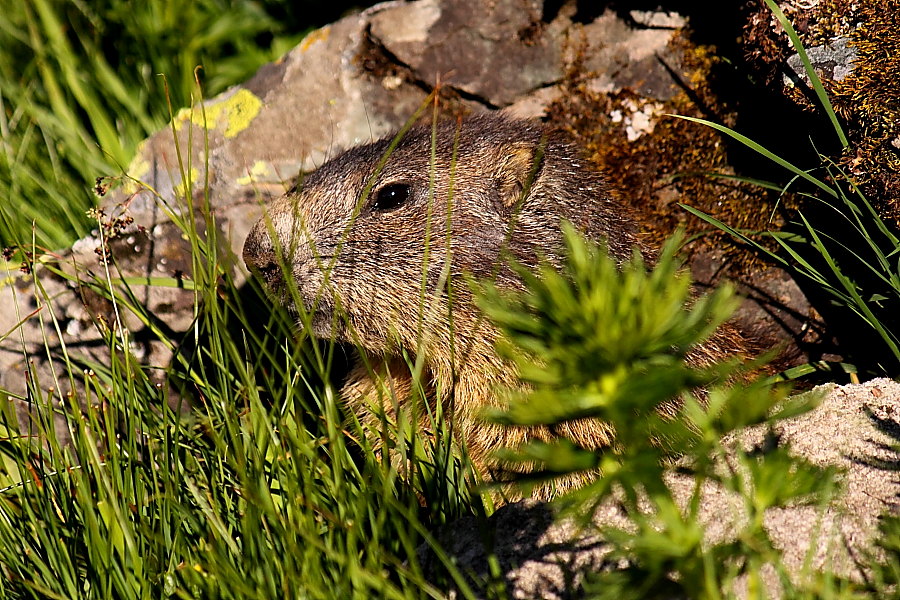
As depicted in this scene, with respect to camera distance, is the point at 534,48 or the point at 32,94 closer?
the point at 534,48

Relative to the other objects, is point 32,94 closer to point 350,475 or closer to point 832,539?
point 350,475

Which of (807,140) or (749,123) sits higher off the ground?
(749,123)

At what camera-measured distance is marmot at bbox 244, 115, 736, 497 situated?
10.7ft

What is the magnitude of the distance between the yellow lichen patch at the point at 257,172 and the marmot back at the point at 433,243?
2.64 feet

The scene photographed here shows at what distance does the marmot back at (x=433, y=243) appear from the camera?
Answer: 3.25 meters

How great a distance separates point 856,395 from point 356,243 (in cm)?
197

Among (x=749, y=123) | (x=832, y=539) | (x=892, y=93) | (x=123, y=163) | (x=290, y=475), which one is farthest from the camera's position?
(x=123, y=163)

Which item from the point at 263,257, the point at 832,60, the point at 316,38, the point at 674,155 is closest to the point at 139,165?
the point at 316,38

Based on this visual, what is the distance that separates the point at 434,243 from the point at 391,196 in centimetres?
30

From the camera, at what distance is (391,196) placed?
3.54 meters

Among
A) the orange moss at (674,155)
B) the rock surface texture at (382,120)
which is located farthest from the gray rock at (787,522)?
the orange moss at (674,155)

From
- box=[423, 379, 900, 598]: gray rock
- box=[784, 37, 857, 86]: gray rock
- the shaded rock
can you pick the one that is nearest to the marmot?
box=[423, 379, 900, 598]: gray rock

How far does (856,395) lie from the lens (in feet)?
9.60

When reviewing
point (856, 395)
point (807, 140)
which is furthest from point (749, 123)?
point (856, 395)
